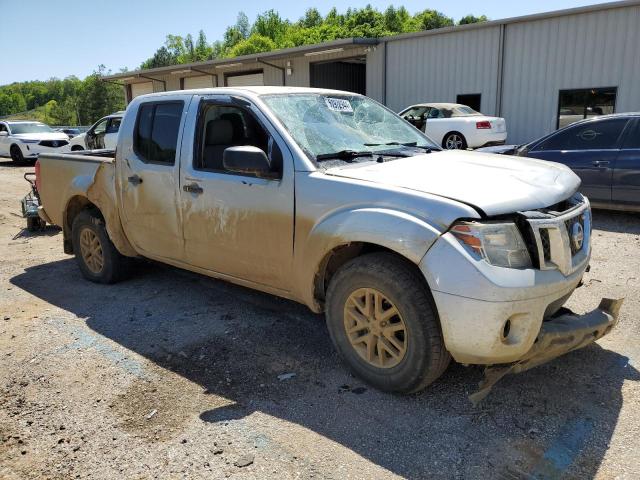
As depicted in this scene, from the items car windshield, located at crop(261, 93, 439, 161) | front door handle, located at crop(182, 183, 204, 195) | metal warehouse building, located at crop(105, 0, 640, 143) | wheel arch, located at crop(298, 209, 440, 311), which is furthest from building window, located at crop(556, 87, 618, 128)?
wheel arch, located at crop(298, 209, 440, 311)

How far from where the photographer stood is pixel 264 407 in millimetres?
3312

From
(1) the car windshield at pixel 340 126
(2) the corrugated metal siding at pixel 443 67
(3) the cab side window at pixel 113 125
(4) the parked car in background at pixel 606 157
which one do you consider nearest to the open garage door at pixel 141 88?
(3) the cab side window at pixel 113 125

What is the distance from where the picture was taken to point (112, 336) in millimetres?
4438

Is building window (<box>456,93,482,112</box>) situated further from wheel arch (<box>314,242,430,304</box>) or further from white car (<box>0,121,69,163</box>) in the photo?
wheel arch (<box>314,242,430,304</box>)

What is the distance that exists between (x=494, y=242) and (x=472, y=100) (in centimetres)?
1681

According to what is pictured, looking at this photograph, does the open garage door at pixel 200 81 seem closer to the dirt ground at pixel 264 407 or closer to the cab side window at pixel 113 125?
the cab side window at pixel 113 125

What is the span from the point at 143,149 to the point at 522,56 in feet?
48.5

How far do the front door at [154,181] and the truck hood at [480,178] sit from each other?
5.49 feet

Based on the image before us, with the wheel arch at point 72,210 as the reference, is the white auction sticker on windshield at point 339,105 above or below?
above

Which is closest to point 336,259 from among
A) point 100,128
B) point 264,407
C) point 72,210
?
point 264,407

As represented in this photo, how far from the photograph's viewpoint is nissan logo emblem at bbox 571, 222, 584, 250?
3238 millimetres

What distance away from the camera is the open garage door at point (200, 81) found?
95.1 feet

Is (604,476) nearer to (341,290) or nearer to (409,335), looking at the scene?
(409,335)

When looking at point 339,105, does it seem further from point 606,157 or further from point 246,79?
point 246,79
